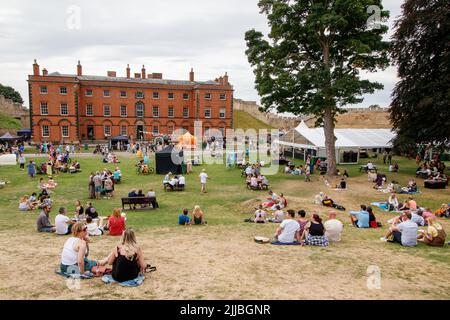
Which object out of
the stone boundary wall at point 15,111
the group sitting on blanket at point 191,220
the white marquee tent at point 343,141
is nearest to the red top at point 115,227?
the group sitting on blanket at point 191,220

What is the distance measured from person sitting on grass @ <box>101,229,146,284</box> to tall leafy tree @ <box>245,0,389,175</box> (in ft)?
60.7

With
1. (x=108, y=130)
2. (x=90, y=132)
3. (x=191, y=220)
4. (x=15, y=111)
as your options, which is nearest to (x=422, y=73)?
(x=191, y=220)

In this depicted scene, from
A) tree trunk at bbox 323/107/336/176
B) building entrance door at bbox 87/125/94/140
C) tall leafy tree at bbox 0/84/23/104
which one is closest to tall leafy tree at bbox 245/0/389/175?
tree trunk at bbox 323/107/336/176

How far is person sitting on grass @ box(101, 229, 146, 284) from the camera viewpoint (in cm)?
688

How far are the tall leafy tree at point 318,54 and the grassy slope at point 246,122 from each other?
5862cm

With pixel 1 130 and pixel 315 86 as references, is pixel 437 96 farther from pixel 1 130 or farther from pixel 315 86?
pixel 1 130

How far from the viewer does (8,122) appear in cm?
6316

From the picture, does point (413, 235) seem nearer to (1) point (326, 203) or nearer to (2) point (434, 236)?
(2) point (434, 236)

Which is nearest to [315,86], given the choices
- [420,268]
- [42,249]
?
[420,268]

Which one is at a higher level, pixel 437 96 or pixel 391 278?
pixel 437 96

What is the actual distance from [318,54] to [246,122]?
62.4 m
